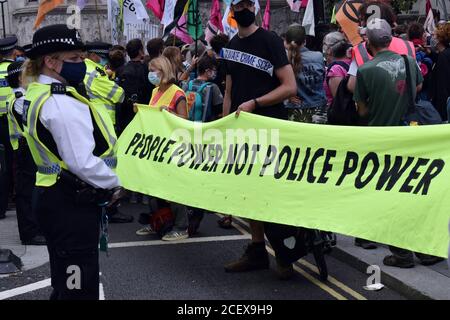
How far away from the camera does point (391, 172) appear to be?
525 centimetres

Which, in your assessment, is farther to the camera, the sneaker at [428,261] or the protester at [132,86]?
the protester at [132,86]

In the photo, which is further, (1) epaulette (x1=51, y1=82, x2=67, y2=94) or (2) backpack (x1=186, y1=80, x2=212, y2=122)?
(2) backpack (x1=186, y1=80, x2=212, y2=122)

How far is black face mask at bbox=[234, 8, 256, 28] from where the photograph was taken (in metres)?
6.16

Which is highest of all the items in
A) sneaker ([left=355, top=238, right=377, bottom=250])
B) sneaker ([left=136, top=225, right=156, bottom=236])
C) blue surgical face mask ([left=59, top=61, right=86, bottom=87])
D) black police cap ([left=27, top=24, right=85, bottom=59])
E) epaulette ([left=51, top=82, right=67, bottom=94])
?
black police cap ([left=27, top=24, right=85, bottom=59])

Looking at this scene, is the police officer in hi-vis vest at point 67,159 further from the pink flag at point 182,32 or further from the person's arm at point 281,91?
the pink flag at point 182,32

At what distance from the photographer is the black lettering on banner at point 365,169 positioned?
17.5 ft

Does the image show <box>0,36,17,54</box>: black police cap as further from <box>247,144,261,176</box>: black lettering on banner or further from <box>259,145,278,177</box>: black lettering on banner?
<box>259,145,278,177</box>: black lettering on banner

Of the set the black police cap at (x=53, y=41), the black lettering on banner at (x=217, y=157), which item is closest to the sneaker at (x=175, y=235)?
the black lettering on banner at (x=217, y=157)

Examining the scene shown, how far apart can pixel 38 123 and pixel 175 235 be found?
411 cm

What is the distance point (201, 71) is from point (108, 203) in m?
4.37

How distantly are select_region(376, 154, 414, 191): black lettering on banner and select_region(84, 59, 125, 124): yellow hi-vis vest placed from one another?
13.6 ft

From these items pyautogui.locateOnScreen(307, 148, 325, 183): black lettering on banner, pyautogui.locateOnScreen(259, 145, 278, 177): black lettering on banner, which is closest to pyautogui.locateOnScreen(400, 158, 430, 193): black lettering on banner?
pyautogui.locateOnScreen(307, 148, 325, 183): black lettering on banner

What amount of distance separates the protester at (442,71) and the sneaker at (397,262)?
3497 mm

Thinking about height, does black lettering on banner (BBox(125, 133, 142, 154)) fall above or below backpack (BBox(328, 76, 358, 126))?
below
